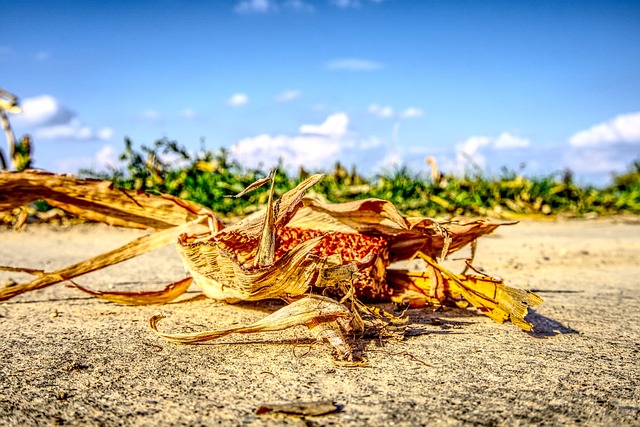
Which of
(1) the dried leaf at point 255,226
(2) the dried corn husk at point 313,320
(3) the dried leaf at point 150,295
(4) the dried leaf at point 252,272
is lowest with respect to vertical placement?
(3) the dried leaf at point 150,295

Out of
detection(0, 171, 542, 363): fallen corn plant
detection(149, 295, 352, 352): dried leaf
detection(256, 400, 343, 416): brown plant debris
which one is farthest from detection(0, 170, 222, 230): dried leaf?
detection(256, 400, 343, 416): brown plant debris

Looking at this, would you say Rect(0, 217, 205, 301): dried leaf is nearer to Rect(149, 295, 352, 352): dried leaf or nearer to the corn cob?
the corn cob

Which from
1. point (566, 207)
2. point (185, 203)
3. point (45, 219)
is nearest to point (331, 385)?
point (185, 203)

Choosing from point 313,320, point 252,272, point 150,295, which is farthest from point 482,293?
point 150,295

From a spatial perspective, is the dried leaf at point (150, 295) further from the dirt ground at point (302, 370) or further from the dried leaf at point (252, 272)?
the dried leaf at point (252, 272)

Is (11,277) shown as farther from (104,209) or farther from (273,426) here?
(273,426)

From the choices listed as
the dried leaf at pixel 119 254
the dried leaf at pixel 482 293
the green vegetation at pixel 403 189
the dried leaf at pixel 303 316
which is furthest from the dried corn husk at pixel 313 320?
the green vegetation at pixel 403 189

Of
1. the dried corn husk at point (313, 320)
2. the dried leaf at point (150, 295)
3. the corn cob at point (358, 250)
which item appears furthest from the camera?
the dried leaf at point (150, 295)

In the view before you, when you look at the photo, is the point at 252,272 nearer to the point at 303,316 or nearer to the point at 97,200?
the point at 303,316
